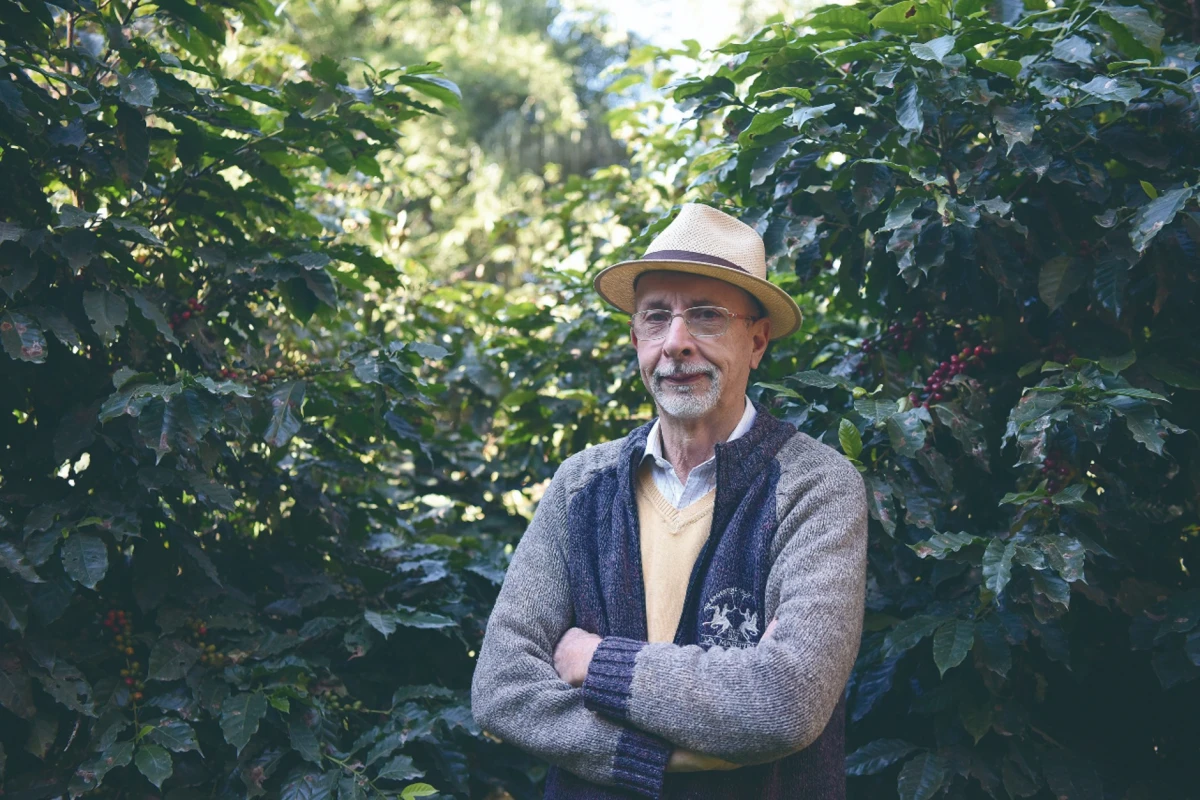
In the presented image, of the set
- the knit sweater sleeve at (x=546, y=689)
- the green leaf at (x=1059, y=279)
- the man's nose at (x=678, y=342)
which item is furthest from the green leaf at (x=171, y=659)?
the green leaf at (x=1059, y=279)

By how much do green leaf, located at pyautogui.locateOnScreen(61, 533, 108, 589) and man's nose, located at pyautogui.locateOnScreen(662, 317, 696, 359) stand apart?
1191 millimetres

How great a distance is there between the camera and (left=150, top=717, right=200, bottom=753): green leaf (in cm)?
208

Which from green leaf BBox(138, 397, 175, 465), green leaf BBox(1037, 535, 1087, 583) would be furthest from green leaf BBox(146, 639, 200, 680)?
green leaf BBox(1037, 535, 1087, 583)

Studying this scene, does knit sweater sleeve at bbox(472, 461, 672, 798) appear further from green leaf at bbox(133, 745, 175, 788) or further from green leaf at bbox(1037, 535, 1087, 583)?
green leaf at bbox(1037, 535, 1087, 583)

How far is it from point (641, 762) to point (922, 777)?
739 mm

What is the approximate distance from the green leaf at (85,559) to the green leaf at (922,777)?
1643 mm

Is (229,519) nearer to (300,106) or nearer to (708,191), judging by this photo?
(300,106)

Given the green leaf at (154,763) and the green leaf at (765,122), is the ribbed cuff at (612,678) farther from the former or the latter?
the green leaf at (765,122)

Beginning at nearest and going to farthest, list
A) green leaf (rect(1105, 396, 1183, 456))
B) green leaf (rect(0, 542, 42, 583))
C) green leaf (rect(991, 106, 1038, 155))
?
green leaf (rect(1105, 396, 1183, 456)), green leaf (rect(0, 542, 42, 583)), green leaf (rect(991, 106, 1038, 155))

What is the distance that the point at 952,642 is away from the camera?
197 cm

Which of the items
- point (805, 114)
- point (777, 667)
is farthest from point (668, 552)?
point (805, 114)

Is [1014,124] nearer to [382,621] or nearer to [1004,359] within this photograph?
[1004,359]

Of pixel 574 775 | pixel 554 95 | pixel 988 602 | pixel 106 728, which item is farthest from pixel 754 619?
pixel 554 95

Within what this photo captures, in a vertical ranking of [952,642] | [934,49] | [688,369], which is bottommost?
[952,642]
